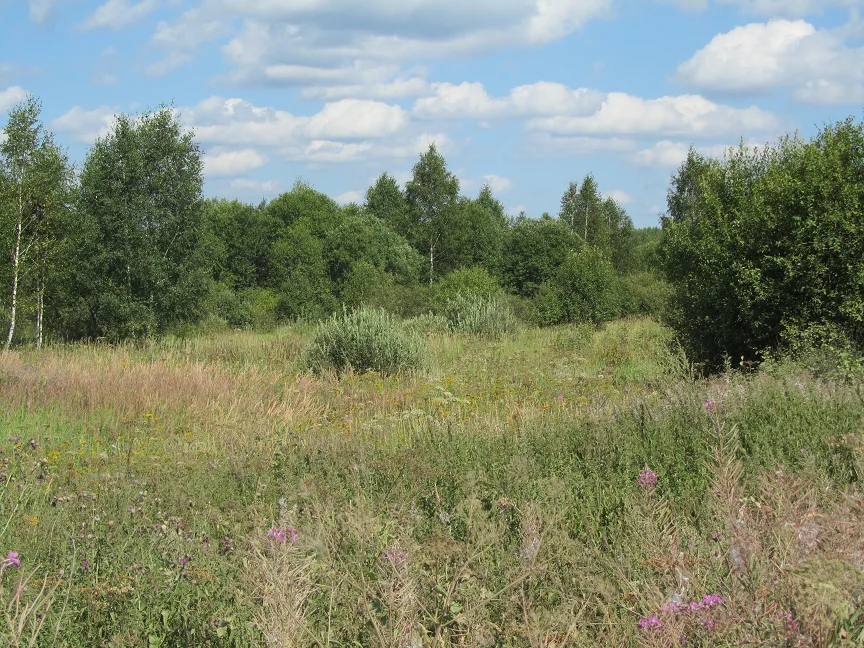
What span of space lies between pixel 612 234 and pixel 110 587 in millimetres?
61327

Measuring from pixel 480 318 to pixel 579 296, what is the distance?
7.05 m

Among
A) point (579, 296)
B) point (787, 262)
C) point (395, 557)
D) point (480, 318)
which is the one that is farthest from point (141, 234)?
point (395, 557)

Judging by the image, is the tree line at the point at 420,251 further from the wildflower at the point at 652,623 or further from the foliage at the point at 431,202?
the wildflower at the point at 652,623

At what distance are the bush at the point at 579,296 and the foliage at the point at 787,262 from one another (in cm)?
1480

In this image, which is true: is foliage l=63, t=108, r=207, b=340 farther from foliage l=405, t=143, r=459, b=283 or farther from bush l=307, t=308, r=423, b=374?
foliage l=405, t=143, r=459, b=283

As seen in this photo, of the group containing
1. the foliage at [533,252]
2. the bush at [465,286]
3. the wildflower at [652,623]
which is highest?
the foliage at [533,252]

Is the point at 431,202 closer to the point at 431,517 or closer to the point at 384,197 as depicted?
the point at 384,197

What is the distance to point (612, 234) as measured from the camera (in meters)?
61.3

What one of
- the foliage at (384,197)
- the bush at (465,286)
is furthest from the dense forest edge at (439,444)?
the foliage at (384,197)

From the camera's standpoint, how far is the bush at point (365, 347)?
45.4 ft

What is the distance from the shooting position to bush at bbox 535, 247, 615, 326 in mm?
28000

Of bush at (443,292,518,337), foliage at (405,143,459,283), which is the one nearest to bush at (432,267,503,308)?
bush at (443,292,518,337)

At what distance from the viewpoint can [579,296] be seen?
92.7 ft

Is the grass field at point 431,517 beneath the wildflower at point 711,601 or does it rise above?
beneath
